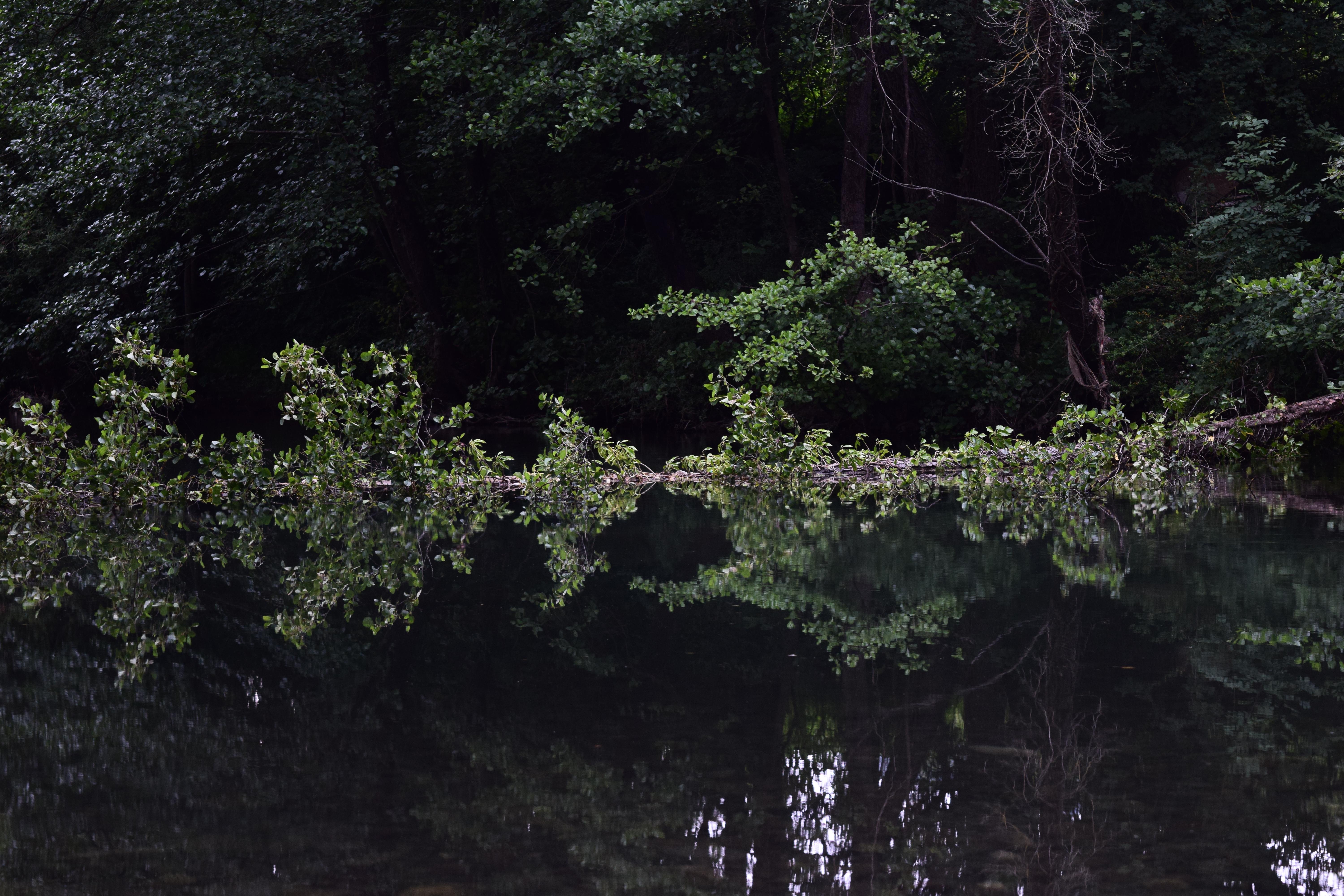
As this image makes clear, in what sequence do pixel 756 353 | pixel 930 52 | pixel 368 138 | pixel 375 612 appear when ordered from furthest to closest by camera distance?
pixel 368 138 → pixel 930 52 → pixel 756 353 → pixel 375 612

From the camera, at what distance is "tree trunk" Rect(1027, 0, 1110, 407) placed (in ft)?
40.5

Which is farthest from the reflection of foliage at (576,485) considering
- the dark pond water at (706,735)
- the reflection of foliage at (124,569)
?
the reflection of foliage at (124,569)

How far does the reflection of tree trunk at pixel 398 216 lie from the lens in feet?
54.4

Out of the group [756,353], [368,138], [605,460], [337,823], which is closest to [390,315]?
[368,138]

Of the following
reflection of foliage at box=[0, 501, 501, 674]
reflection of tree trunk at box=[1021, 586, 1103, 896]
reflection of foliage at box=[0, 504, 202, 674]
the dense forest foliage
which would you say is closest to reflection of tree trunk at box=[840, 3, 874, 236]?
the dense forest foliage

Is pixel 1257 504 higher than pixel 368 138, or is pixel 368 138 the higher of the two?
pixel 368 138

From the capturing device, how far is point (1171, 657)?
4.23 meters

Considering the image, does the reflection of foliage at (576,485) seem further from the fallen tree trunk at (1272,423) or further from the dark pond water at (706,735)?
the fallen tree trunk at (1272,423)

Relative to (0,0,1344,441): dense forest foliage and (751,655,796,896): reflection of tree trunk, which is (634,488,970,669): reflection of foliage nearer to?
(751,655,796,896): reflection of tree trunk

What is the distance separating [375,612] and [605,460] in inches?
212

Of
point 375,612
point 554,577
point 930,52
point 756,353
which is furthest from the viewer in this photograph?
point 930,52

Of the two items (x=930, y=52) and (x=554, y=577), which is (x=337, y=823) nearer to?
(x=554, y=577)

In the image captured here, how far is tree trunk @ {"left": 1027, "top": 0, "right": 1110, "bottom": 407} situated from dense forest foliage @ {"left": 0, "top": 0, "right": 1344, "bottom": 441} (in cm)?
A: 4

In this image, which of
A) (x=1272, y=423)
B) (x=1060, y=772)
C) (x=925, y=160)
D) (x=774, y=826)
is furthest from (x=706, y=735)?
(x=925, y=160)
